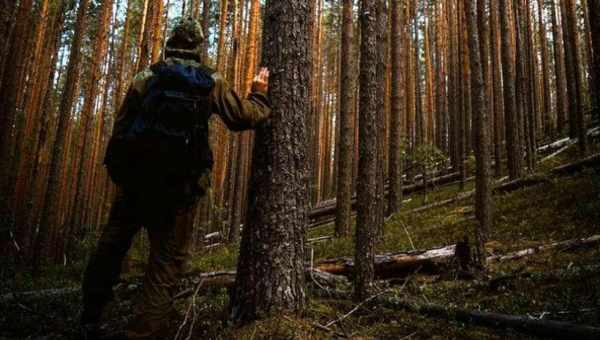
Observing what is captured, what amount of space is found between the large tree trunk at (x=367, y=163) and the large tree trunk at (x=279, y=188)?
34.9 inches

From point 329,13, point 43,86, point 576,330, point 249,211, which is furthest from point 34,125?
point 576,330

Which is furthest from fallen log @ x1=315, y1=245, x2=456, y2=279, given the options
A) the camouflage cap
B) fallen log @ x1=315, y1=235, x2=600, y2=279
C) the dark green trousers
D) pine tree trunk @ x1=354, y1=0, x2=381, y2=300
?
the camouflage cap

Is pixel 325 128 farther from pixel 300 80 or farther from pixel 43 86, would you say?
pixel 300 80

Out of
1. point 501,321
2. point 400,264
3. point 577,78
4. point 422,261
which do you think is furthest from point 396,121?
point 501,321

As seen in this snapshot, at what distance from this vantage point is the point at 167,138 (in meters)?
2.59

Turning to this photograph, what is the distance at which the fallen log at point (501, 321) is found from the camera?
2.55 meters

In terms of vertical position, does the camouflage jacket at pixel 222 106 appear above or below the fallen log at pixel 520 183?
below

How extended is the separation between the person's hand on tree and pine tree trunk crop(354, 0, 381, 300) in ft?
4.03

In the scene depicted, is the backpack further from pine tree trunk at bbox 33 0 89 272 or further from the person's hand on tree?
pine tree trunk at bbox 33 0 89 272

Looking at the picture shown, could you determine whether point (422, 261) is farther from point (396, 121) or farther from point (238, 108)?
point (396, 121)

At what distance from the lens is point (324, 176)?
25.6m

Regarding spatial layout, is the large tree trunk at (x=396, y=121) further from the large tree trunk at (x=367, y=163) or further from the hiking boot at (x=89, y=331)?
the hiking boot at (x=89, y=331)

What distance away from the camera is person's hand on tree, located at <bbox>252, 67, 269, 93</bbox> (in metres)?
2.93

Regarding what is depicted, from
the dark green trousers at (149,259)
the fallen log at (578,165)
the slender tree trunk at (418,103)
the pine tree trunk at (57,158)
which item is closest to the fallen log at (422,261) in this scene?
the dark green trousers at (149,259)
